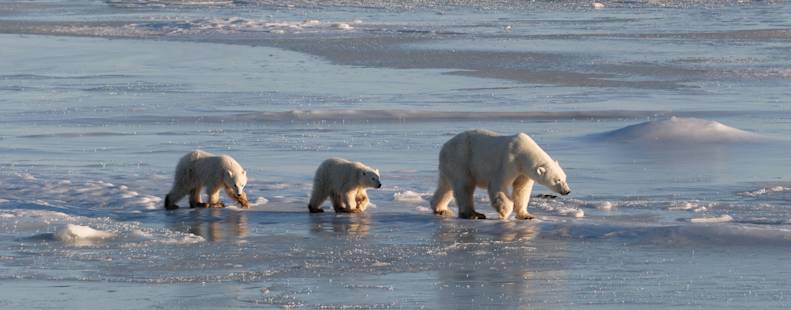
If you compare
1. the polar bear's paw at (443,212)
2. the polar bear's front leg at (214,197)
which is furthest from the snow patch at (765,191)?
the polar bear's front leg at (214,197)

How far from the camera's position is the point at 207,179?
11.6 metres

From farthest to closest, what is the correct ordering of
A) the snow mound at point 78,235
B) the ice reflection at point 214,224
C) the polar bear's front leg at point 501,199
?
the polar bear's front leg at point 501,199, the ice reflection at point 214,224, the snow mound at point 78,235

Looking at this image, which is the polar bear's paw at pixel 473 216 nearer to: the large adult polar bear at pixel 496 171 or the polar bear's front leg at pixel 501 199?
the large adult polar bear at pixel 496 171

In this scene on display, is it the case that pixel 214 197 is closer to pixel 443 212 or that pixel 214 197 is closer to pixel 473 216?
pixel 443 212

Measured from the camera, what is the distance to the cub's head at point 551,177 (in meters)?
10.4

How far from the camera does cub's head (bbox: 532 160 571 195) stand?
10435 millimetres

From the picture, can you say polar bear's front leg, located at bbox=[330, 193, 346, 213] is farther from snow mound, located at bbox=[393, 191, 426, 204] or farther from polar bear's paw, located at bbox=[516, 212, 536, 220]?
polar bear's paw, located at bbox=[516, 212, 536, 220]

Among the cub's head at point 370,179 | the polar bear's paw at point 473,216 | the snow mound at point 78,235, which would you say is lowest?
the polar bear's paw at point 473,216

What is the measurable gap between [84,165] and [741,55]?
17479 millimetres

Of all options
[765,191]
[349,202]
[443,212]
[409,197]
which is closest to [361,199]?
[349,202]

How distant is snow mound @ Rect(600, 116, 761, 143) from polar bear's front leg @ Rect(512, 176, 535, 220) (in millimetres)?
5323

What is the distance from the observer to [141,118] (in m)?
18.8

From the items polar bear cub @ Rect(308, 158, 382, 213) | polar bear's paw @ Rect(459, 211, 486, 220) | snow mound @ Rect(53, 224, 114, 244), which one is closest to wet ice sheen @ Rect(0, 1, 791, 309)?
snow mound @ Rect(53, 224, 114, 244)

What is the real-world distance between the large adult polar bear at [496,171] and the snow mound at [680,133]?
5354 mm
